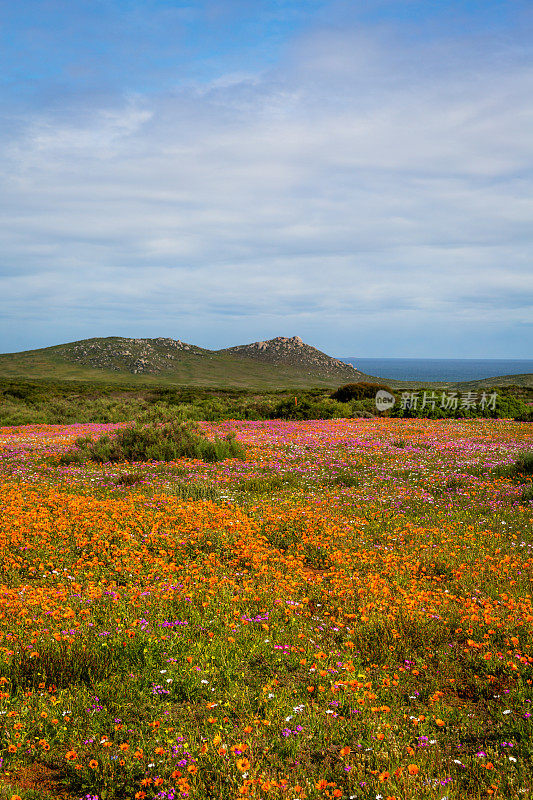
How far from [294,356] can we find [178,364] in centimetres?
4215

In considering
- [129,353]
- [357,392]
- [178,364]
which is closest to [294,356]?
[178,364]

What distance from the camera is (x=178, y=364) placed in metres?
148

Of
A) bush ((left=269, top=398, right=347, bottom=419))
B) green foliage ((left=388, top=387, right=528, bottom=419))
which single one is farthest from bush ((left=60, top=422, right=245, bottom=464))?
green foliage ((left=388, top=387, right=528, bottom=419))

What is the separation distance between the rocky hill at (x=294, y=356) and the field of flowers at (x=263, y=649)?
141 meters

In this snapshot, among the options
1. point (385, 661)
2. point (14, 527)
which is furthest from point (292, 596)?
point (14, 527)

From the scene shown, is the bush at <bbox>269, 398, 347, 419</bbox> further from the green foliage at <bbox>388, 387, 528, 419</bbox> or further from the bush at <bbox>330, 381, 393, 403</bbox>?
the bush at <bbox>330, 381, 393, 403</bbox>

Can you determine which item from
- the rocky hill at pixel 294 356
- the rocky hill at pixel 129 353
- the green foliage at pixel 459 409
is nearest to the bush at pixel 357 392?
the green foliage at pixel 459 409

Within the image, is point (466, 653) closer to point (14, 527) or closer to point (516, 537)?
point (516, 537)

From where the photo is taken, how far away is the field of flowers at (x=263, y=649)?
3.60m

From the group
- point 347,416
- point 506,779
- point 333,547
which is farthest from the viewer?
point 347,416

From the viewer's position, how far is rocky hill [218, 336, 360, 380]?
510 feet

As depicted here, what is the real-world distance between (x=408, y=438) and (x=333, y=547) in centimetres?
1353

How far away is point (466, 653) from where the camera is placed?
5.16 meters

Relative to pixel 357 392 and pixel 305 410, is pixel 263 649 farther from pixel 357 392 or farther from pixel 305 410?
pixel 357 392
